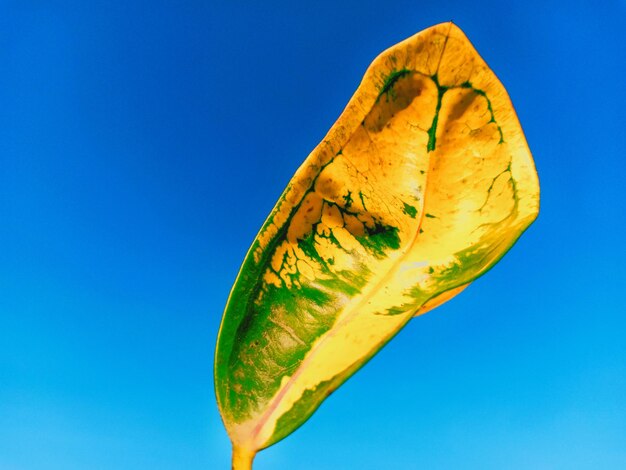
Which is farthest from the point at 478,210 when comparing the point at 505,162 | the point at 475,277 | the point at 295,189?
the point at 295,189

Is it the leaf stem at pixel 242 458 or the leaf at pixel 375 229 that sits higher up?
the leaf at pixel 375 229

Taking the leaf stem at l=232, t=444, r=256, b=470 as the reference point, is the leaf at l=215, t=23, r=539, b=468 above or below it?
above

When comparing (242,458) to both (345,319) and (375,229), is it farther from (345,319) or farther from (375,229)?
(375,229)

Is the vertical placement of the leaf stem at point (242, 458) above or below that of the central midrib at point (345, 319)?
below

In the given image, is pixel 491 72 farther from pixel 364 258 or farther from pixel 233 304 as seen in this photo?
pixel 233 304

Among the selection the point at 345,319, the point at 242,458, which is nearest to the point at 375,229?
the point at 345,319

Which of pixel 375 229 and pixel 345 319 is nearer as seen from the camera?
pixel 345 319

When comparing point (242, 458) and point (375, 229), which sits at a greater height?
point (375, 229)
